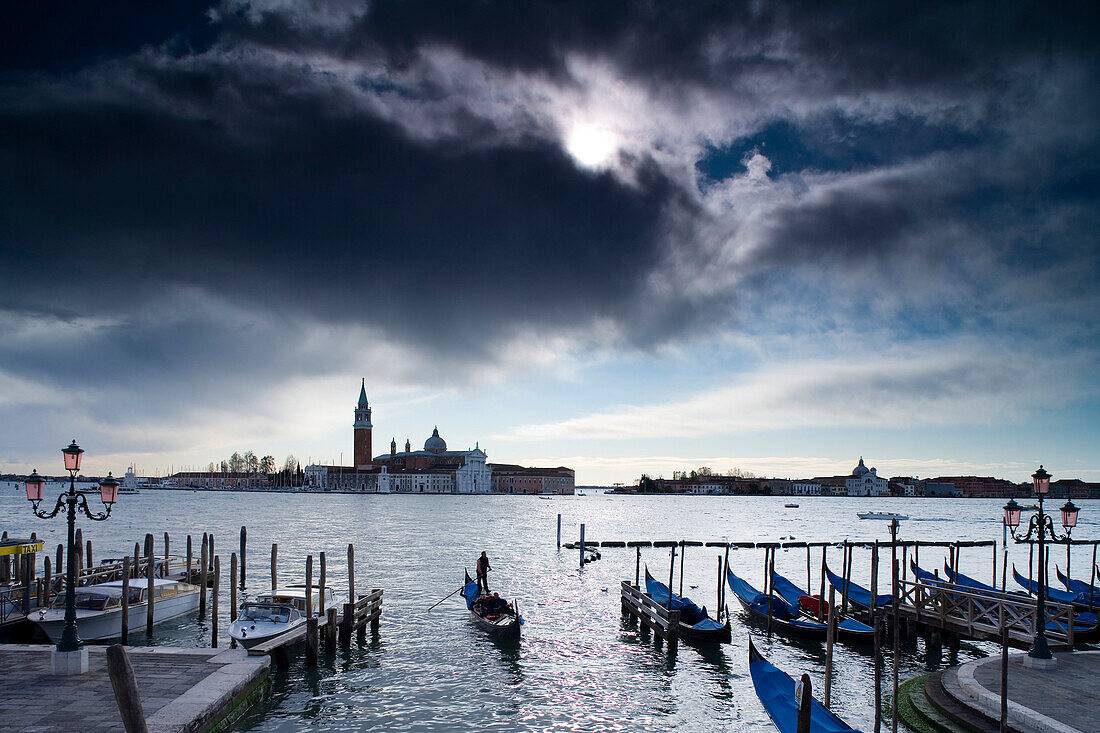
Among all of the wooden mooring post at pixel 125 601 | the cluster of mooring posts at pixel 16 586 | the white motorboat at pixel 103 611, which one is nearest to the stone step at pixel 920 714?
the wooden mooring post at pixel 125 601

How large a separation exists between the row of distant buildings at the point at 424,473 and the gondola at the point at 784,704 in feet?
485

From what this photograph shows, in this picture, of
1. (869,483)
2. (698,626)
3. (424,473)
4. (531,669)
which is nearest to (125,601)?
(531,669)

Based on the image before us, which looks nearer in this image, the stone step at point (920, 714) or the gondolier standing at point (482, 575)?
the stone step at point (920, 714)

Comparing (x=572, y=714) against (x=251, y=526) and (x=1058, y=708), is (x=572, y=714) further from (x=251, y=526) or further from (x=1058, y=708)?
(x=251, y=526)

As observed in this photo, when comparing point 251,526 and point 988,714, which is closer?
point 988,714

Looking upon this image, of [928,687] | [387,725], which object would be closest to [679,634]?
[928,687]

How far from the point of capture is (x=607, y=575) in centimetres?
2900

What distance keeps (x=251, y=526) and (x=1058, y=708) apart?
2164 inches

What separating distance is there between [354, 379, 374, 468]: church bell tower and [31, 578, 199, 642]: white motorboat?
149 meters

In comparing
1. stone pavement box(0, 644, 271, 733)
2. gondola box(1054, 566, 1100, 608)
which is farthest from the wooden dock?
gondola box(1054, 566, 1100, 608)

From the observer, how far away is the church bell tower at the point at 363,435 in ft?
537

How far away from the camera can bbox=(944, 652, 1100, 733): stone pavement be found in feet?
27.2

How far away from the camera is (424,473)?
158625mm

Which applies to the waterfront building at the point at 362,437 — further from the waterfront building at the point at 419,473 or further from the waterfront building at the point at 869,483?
the waterfront building at the point at 869,483
